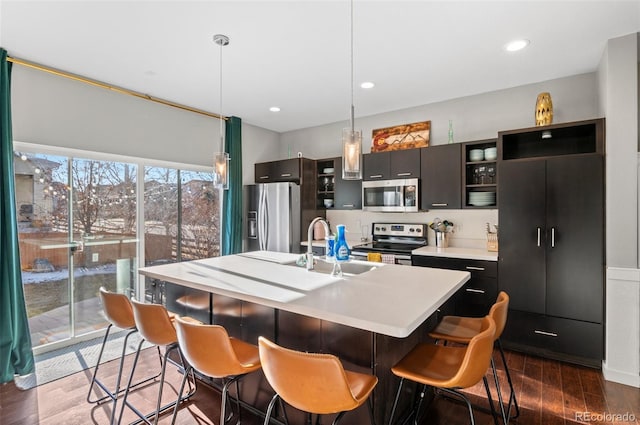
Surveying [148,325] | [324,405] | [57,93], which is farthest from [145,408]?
[57,93]

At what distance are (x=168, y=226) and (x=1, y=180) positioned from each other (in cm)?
171

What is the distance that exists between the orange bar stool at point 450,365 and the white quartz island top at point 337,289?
0.80 ft

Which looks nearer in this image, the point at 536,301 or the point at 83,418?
the point at 83,418

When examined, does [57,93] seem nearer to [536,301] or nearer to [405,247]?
[405,247]

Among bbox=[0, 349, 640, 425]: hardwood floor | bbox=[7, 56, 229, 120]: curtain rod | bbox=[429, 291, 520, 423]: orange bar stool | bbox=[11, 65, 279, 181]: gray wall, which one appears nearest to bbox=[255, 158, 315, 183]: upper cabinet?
bbox=[11, 65, 279, 181]: gray wall

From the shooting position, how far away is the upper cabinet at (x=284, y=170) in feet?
16.0

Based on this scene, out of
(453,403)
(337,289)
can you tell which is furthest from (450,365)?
(453,403)

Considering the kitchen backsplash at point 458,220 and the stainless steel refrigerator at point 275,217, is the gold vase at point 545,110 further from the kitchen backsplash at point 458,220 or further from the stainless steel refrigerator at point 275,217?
the stainless steel refrigerator at point 275,217

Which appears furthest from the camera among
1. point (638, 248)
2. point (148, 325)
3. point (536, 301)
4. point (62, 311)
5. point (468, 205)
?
point (468, 205)

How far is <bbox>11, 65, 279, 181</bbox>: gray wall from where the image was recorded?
298 centimetres

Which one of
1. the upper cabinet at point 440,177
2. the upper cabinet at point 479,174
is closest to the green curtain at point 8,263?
the upper cabinet at point 440,177

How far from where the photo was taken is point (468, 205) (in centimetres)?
380

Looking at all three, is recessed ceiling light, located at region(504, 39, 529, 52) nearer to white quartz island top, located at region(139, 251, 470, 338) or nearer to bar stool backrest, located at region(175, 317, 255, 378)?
white quartz island top, located at region(139, 251, 470, 338)

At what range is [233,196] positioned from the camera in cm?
477
